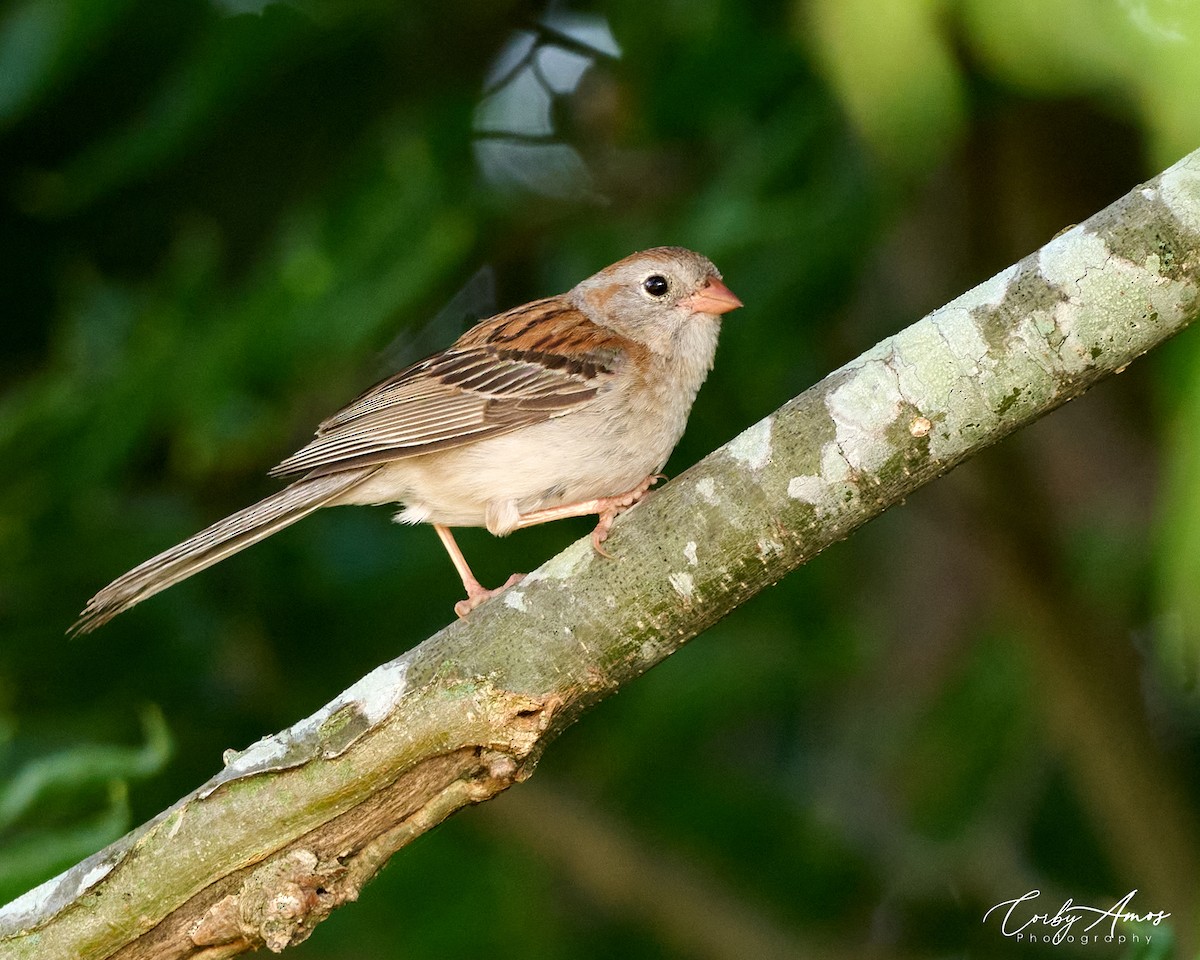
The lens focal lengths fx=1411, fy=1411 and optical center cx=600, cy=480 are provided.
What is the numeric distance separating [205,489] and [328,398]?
0.62 meters

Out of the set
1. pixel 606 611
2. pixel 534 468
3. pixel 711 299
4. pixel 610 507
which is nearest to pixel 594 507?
pixel 610 507

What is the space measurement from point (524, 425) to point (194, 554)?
1140 millimetres

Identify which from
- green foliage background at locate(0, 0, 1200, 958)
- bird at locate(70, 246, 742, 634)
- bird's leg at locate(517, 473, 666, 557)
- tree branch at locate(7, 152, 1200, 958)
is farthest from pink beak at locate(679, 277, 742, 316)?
tree branch at locate(7, 152, 1200, 958)

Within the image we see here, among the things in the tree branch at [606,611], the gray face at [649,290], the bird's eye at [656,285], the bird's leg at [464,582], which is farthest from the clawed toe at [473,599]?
the bird's eye at [656,285]

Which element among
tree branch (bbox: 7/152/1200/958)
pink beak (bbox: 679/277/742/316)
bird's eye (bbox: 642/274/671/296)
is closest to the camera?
tree branch (bbox: 7/152/1200/958)

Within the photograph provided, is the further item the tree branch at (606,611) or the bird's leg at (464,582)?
the bird's leg at (464,582)

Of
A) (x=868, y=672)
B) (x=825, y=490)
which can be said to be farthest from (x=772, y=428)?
(x=868, y=672)

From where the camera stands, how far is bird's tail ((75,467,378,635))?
390 cm

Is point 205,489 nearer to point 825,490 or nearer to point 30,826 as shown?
point 30,826

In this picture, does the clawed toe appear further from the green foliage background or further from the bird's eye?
the bird's eye

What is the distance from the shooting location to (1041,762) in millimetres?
6711

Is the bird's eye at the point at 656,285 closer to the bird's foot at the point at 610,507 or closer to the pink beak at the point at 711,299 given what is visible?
the pink beak at the point at 711,299

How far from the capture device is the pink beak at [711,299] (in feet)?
16.0

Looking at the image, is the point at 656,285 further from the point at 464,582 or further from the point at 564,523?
the point at 464,582
